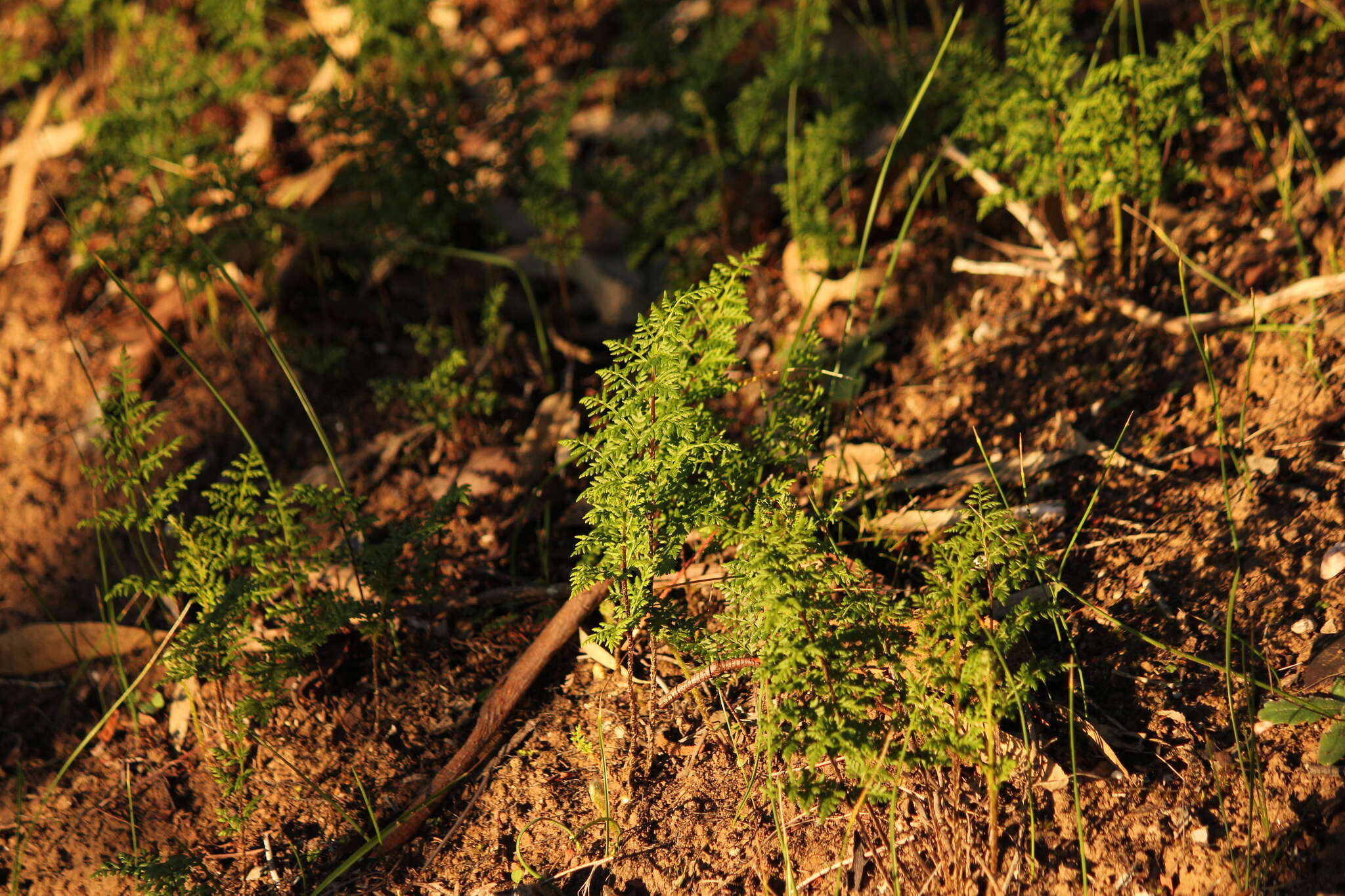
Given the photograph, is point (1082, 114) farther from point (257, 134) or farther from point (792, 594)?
point (257, 134)

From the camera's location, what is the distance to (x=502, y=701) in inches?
90.0

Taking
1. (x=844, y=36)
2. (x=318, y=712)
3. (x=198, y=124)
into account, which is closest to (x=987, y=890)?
(x=318, y=712)

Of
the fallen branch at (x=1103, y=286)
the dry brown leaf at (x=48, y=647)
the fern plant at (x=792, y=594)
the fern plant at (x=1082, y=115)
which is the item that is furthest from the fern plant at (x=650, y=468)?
the dry brown leaf at (x=48, y=647)

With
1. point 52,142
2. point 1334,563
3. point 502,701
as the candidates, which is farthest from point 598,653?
point 52,142

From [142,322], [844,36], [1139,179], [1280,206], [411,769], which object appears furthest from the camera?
[844,36]

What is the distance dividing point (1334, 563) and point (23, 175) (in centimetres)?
522

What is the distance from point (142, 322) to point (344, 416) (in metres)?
1.07

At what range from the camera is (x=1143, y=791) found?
187cm

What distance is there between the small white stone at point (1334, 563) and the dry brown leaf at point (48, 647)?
3.09 meters

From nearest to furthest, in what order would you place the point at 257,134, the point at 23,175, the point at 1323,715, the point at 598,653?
the point at 1323,715 → the point at 598,653 → the point at 257,134 → the point at 23,175

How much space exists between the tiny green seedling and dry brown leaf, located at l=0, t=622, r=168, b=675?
9.56 feet

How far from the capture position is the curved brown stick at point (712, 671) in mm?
1903

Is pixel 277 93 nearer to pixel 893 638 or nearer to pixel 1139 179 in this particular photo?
pixel 1139 179

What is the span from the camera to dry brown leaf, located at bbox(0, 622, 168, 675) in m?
2.84
